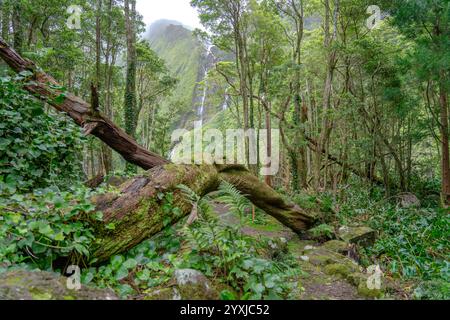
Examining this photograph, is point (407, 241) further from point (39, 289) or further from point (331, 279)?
point (39, 289)

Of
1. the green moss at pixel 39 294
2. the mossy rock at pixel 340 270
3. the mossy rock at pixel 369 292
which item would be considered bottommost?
the mossy rock at pixel 369 292

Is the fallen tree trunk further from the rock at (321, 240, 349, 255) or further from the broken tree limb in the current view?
the rock at (321, 240, 349, 255)

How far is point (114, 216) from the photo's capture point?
2.97 metres

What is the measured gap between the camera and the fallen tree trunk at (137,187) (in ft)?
9.79

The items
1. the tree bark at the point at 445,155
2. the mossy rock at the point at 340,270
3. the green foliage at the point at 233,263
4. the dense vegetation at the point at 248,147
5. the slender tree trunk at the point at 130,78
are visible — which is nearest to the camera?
the green foliage at the point at 233,263

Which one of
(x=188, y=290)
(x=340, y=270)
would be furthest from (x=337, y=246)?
(x=188, y=290)

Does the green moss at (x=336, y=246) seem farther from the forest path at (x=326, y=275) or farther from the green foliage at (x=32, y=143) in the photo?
the green foliage at (x=32, y=143)

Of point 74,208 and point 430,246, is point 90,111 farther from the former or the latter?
point 430,246

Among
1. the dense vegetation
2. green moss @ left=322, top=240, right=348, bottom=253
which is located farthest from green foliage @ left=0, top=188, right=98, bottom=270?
green moss @ left=322, top=240, right=348, bottom=253

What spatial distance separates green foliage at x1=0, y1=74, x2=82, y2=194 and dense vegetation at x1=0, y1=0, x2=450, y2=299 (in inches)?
0.6

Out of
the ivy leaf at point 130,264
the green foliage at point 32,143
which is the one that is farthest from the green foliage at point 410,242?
the green foliage at point 32,143

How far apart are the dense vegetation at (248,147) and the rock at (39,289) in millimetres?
338

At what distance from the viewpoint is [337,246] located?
17.7 feet
